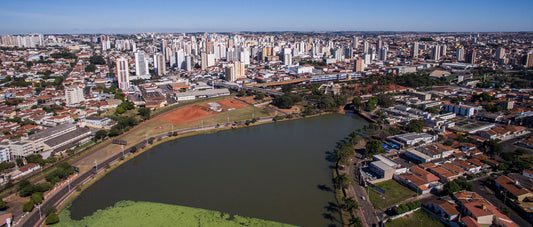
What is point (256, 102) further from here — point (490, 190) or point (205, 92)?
point (490, 190)

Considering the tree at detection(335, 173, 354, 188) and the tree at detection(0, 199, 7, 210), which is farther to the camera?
the tree at detection(335, 173, 354, 188)

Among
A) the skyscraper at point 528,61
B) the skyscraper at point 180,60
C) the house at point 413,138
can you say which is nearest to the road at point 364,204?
the house at point 413,138

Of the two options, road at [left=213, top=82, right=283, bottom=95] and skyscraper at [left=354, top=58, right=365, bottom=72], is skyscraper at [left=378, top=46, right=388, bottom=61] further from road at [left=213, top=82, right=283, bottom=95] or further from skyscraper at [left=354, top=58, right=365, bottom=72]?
road at [left=213, top=82, right=283, bottom=95]

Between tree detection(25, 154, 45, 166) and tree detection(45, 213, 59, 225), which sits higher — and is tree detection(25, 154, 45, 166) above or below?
above

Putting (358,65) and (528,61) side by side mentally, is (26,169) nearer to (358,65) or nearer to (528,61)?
(358,65)

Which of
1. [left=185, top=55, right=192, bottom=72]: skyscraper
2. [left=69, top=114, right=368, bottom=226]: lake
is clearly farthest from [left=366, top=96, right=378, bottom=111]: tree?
[left=185, top=55, right=192, bottom=72]: skyscraper

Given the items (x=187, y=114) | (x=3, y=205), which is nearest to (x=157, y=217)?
(x=3, y=205)

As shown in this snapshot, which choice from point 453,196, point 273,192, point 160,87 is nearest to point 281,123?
point 273,192
